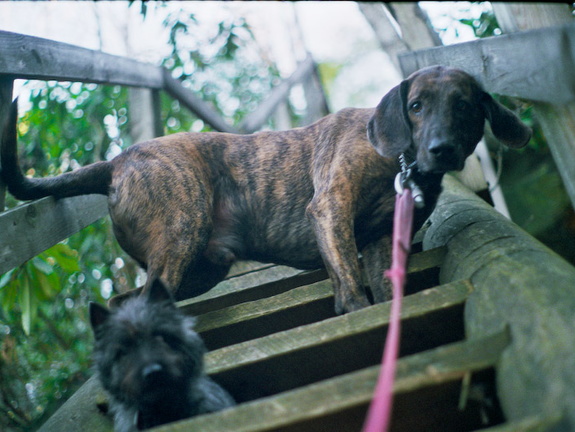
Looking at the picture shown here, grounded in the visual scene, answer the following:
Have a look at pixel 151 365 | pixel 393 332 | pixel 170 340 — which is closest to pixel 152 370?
pixel 151 365

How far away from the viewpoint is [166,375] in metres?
2.08

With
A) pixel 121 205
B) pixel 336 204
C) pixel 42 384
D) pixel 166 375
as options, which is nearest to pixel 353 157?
pixel 336 204

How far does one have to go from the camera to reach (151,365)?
205 cm

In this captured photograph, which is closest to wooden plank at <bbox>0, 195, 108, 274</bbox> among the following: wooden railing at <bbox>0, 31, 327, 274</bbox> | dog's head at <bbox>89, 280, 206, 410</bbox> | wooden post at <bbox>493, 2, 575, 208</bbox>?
wooden railing at <bbox>0, 31, 327, 274</bbox>

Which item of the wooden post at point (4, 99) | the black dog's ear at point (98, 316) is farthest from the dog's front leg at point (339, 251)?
the wooden post at point (4, 99)

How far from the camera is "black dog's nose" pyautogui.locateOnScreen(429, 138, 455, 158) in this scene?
9.01ft

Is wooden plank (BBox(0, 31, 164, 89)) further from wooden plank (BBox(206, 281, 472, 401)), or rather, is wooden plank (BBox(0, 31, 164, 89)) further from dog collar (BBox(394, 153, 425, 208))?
dog collar (BBox(394, 153, 425, 208))

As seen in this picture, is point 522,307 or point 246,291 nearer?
point 522,307

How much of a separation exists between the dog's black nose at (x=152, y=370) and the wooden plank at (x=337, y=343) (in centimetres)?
28

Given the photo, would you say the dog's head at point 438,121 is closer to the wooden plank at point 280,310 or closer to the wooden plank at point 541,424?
the wooden plank at point 280,310

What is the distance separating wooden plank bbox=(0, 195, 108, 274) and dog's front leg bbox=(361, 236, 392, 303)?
1694 millimetres

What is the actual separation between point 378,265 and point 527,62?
1.61 meters

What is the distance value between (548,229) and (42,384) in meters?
4.23

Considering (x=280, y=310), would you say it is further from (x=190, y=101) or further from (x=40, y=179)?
(x=190, y=101)
